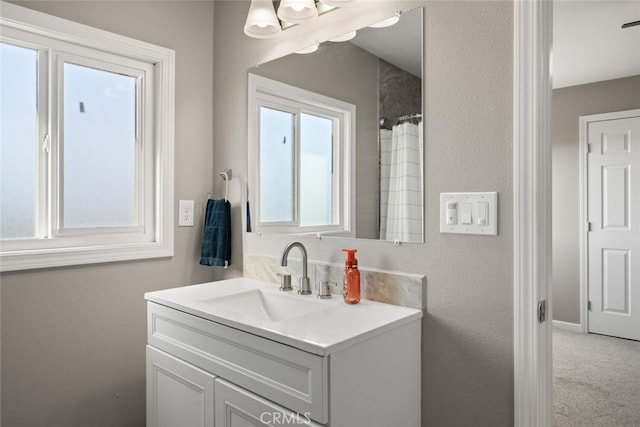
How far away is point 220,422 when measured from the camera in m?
1.26

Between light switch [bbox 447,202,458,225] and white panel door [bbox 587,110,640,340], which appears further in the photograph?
white panel door [bbox 587,110,640,340]

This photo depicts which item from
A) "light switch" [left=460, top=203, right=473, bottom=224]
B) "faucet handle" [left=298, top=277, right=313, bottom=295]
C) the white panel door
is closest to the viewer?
"light switch" [left=460, top=203, right=473, bottom=224]

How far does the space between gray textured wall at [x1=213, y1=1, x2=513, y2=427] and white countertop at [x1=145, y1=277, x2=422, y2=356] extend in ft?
0.47

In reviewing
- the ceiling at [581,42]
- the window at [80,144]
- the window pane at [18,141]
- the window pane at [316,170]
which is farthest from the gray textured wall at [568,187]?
the window pane at [18,141]

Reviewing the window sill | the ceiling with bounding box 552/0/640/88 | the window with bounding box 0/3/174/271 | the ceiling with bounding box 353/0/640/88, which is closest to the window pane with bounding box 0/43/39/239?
the window with bounding box 0/3/174/271

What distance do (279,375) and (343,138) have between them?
2.91 ft

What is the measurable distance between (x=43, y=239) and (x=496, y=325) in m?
1.70

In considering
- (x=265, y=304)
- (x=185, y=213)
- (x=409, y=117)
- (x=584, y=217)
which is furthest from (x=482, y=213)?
(x=584, y=217)

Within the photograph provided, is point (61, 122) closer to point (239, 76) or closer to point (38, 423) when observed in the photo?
point (239, 76)

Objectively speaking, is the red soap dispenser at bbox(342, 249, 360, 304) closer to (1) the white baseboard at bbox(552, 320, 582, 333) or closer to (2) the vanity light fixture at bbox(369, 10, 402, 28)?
(2) the vanity light fixture at bbox(369, 10, 402, 28)

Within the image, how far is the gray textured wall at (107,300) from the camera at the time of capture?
157cm

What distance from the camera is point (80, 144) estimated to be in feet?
5.74

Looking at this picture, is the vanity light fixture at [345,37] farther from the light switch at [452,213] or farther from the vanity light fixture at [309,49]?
the light switch at [452,213]

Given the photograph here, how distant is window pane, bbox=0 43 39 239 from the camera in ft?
5.13
